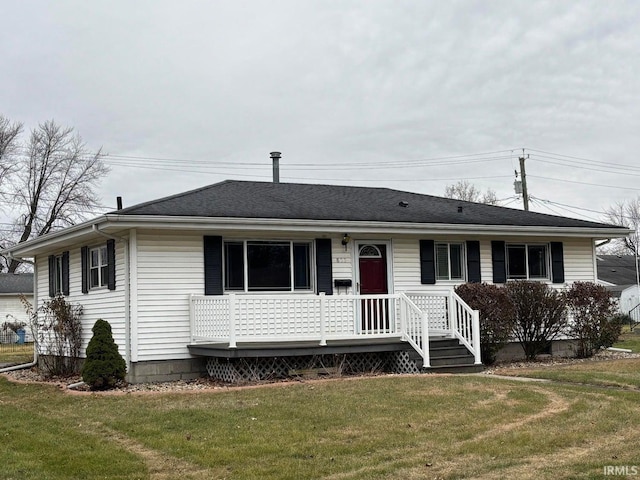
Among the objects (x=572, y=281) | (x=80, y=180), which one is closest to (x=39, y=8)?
(x=572, y=281)

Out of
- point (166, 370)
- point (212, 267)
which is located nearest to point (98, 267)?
point (212, 267)

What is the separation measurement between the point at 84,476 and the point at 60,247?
37.4 ft

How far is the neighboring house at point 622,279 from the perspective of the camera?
141 ft

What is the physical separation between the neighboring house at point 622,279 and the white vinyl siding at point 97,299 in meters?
32.9

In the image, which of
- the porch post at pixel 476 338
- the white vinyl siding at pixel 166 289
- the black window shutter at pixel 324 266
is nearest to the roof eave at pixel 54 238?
the white vinyl siding at pixel 166 289

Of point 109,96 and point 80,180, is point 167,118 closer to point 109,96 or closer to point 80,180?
point 109,96

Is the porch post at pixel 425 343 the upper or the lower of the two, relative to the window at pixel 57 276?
lower

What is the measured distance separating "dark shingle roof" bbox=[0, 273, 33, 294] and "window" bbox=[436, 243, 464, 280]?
1140 inches

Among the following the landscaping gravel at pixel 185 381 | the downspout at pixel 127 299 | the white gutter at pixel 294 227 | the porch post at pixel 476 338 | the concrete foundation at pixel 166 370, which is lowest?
the landscaping gravel at pixel 185 381

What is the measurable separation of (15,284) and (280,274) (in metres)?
30.0

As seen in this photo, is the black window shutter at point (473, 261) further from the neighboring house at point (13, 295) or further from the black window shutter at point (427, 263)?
the neighboring house at point (13, 295)

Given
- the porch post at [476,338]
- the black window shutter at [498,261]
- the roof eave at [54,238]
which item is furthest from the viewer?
the black window shutter at [498,261]

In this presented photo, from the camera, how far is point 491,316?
15367mm

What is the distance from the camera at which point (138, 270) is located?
13836mm
